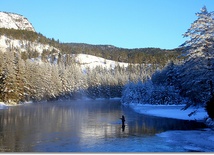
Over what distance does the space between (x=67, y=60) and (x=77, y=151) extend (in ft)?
607

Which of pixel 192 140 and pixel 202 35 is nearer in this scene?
pixel 192 140

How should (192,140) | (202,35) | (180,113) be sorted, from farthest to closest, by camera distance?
(180,113)
(202,35)
(192,140)

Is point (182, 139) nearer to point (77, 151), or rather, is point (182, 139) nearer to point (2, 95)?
point (77, 151)

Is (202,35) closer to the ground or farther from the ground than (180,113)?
farther from the ground

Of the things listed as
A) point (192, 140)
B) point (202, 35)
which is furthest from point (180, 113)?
point (192, 140)

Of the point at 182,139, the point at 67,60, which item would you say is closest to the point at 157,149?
the point at 182,139

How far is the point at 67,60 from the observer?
200 meters

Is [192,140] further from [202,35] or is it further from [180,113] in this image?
[180,113]

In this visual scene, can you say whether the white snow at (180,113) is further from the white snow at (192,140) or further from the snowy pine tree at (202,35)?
the white snow at (192,140)

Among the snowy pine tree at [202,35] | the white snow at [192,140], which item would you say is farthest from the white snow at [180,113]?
the white snow at [192,140]

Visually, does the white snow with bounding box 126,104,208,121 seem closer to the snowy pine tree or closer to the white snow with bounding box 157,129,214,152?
the snowy pine tree

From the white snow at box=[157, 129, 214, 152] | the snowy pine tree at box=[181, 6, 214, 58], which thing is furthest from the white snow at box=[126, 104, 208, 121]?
the white snow at box=[157, 129, 214, 152]

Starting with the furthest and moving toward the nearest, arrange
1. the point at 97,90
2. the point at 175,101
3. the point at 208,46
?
the point at 97,90, the point at 175,101, the point at 208,46

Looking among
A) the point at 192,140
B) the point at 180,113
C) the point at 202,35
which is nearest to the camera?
the point at 192,140
